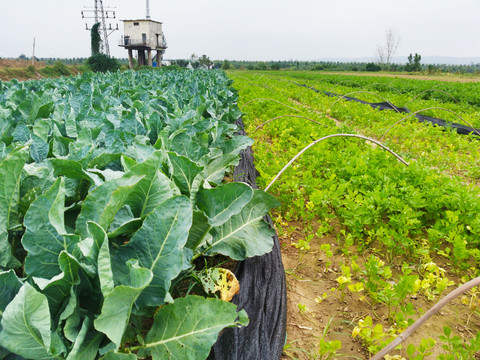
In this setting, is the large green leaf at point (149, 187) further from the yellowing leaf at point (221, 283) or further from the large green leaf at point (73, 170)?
the yellowing leaf at point (221, 283)

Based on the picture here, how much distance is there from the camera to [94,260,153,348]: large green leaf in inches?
33.2

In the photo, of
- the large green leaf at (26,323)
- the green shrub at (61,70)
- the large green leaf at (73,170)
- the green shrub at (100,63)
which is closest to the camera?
the large green leaf at (26,323)

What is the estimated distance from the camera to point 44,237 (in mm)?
Result: 988

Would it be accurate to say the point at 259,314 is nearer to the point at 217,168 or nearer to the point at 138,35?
the point at 217,168

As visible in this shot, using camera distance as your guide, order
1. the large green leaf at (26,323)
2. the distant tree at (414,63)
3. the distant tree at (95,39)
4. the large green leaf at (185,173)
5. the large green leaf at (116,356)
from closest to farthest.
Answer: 1. the large green leaf at (26,323)
2. the large green leaf at (116,356)
3. the large green leaf at (185,173)
4. the distant tree at (95,39)
5. the distant tree at (414,63)

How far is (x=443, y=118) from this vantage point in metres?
8.70

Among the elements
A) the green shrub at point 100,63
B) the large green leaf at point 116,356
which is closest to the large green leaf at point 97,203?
the large green leaf at point 116,356

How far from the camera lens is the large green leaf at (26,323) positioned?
785 mm

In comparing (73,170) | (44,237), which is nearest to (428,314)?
(44,237)

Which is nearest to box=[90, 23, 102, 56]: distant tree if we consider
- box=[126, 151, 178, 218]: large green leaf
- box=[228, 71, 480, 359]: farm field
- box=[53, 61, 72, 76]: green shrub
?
box=[53, 61, 72, 76]: green shrub

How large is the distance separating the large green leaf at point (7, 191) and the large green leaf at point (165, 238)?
0.44m

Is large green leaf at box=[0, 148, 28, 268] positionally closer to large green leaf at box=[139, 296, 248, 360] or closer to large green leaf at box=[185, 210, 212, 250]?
large green leaf at box=[139, 296, 248, 360]

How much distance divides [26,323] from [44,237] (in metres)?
0.27

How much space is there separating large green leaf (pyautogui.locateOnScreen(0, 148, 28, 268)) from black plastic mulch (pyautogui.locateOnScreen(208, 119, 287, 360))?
82cm
